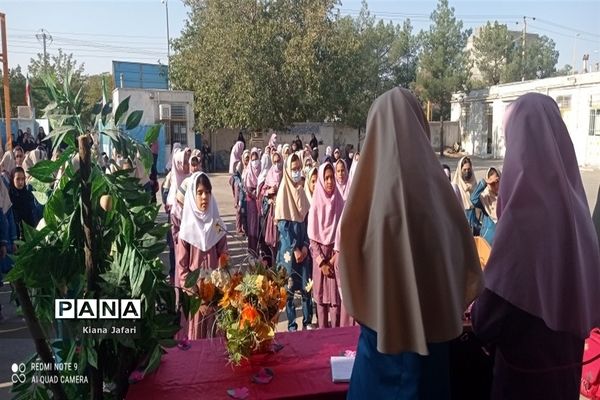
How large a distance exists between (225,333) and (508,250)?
131cm

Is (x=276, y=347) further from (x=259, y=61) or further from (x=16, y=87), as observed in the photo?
(x=16, y=87)

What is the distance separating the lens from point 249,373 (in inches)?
92.8

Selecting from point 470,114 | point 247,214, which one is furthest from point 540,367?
point 470,114

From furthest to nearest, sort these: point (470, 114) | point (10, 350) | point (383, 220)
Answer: point (470, 114)
point (10, 350)
point (383, 220)

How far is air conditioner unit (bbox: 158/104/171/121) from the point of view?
20.3m

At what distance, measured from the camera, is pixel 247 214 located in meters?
8.23

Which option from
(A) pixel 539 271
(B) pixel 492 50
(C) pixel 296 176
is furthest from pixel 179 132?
(B) pixel 492 50

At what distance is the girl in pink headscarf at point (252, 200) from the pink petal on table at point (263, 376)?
4.78 m

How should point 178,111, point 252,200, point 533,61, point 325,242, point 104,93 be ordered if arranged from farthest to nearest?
point 533,61, point 178,111, point 252,200, point 325,242, point 104,93

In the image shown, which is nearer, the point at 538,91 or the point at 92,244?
the point at 92,244

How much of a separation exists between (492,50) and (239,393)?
3738 cm

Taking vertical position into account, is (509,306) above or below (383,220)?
below

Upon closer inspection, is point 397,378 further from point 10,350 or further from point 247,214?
point 247,214

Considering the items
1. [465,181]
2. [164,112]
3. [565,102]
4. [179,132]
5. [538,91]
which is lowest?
[465,181]
